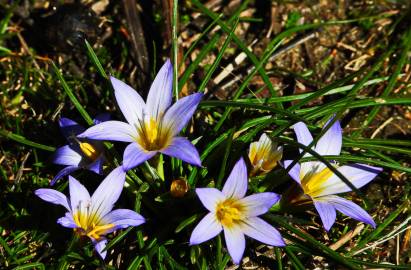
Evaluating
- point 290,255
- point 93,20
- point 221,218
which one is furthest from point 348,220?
point 93,20

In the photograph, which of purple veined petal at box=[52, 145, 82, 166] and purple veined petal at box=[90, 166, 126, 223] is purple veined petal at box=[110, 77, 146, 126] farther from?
purple veined petal at box=[52, 145, 82, 166]

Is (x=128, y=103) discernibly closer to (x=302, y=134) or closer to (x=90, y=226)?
(x=90, y=226)

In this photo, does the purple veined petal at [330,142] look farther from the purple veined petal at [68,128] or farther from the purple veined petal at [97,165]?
the purple veined petal at [68,128]

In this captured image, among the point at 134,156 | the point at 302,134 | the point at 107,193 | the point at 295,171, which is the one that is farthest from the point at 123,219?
the point at 302,134

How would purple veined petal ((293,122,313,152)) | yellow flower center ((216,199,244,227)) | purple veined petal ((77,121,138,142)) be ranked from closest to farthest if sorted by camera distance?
purple veined petal ((77,121,138,142))
yellow flower center ((216,199,244,227))
purple veined petal ((293,122,313,152))

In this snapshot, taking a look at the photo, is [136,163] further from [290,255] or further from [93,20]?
[93,20]

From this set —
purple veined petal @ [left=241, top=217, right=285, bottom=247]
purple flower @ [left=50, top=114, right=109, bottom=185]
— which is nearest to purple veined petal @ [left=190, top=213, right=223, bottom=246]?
purple veined petal @ [left=241, top=217, right=285, bottom=247]

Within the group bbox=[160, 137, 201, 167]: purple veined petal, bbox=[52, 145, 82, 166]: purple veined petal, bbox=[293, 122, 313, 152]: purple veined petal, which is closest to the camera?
bbox=[160, 137, 201, 167]: purple veined petal
